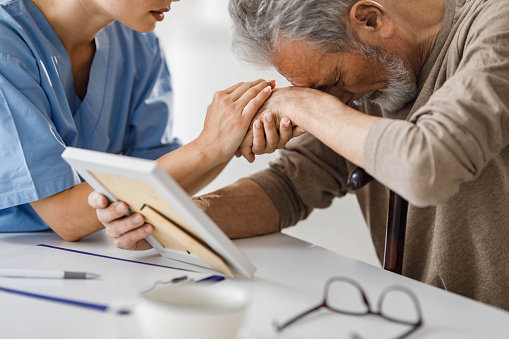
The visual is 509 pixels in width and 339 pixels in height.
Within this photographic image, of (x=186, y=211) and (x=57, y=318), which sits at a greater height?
(x=186, y=211)

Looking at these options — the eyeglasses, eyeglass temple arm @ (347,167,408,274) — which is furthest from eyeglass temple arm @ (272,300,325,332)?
eyeglass temple arm @ (347,167,408,274)

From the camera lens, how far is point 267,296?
30.9 inches

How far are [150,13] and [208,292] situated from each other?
2.72 ft

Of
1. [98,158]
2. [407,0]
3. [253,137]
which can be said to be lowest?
[253,137]

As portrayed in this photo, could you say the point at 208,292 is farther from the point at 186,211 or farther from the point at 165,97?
the point at 165,97

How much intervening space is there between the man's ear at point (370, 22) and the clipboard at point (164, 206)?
504mm

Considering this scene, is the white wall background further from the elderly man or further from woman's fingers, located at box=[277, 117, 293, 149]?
woman's fingers, located at box=[277, 117, 293, 149]

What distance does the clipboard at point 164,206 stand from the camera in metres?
0.70

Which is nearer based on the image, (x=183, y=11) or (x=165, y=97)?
(x=165, y=97)

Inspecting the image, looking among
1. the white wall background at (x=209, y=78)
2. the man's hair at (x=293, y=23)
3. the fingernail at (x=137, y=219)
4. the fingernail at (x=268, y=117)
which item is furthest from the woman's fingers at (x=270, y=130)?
the white wall background at (x=209, y=78)

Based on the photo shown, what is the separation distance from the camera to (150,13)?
1.25 m

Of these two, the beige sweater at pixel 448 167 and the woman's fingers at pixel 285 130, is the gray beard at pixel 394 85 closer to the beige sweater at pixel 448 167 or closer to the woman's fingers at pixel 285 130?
the beige sweater at pixel 448 167

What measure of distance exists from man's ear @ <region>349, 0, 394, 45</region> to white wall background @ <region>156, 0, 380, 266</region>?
5.01 feet

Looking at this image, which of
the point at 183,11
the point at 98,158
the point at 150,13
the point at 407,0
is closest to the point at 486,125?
the point at 407,0
